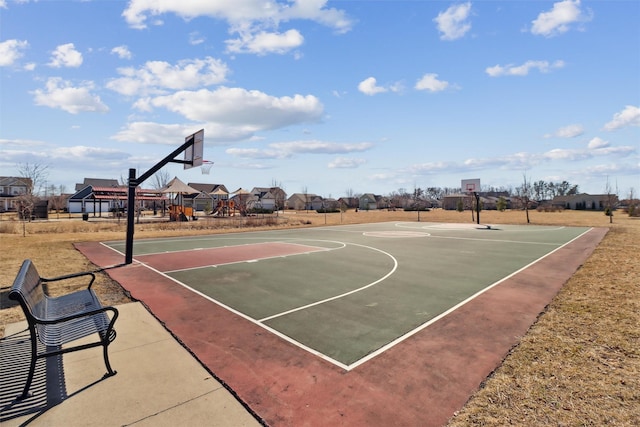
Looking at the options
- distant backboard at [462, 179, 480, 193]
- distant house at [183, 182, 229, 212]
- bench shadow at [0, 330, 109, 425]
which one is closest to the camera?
bench shadow at [0, 330, 109, 425]

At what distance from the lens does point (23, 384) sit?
13.1ft

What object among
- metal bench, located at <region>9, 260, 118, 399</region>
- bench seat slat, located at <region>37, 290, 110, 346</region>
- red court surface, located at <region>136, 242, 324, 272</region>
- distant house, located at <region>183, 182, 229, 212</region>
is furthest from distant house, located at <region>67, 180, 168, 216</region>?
metal bench, located at <region>9, 260, 118, 399</region>

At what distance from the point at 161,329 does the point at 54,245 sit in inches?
573

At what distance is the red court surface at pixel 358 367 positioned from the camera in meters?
Answer: 3.59

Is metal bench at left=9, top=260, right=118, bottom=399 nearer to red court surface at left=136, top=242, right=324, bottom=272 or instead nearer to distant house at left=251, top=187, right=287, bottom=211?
red court surface at left=136, top=242, right=324, bottom=272

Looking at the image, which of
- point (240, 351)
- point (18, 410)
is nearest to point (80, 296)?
point (18, 410)

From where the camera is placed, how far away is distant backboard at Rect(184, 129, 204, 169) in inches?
499

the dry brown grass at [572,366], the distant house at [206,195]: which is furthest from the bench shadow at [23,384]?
the distant house at [206,195]

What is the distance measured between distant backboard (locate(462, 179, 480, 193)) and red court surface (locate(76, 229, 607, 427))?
32.5 m

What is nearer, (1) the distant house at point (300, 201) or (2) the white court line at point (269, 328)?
(2) the white court line at point (269, 328)

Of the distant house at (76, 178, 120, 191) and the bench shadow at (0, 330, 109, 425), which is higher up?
the distant house at (76, 178, 120, 191)

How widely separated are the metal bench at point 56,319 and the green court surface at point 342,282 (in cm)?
252

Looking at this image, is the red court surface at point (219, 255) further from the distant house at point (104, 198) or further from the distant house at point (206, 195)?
the distant house at point (206, 195)

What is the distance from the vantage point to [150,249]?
15.8 meters
